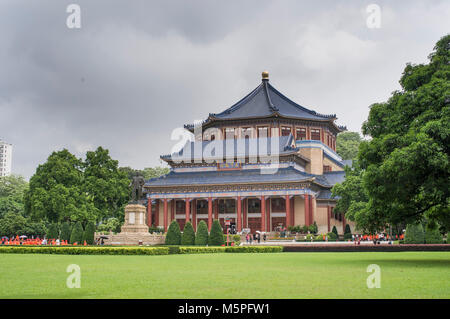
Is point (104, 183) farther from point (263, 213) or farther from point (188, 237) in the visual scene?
point (188, 237)

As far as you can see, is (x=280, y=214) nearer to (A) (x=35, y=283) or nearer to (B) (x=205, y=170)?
(B) (x=205, y=170)

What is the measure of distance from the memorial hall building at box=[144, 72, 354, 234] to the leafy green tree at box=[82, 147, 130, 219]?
314 centimetres

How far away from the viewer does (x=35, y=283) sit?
543 inches

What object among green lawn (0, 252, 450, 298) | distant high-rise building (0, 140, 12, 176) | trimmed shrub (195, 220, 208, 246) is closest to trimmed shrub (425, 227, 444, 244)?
trimmed shrub (195, 220, 208, 246)

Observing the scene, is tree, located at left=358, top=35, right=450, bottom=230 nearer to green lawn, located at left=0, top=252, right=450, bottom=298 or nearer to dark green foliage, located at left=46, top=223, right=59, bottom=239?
green lawn, located at left=0, top=252, right=450, bottom=298

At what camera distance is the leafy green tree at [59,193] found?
5547 centimetres

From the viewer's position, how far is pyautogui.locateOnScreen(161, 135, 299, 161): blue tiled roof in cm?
6222

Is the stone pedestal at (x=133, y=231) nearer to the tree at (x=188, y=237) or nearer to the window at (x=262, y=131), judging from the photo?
the tree at (x=188, y=237)

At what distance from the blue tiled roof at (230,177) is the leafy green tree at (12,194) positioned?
16.7 meters
